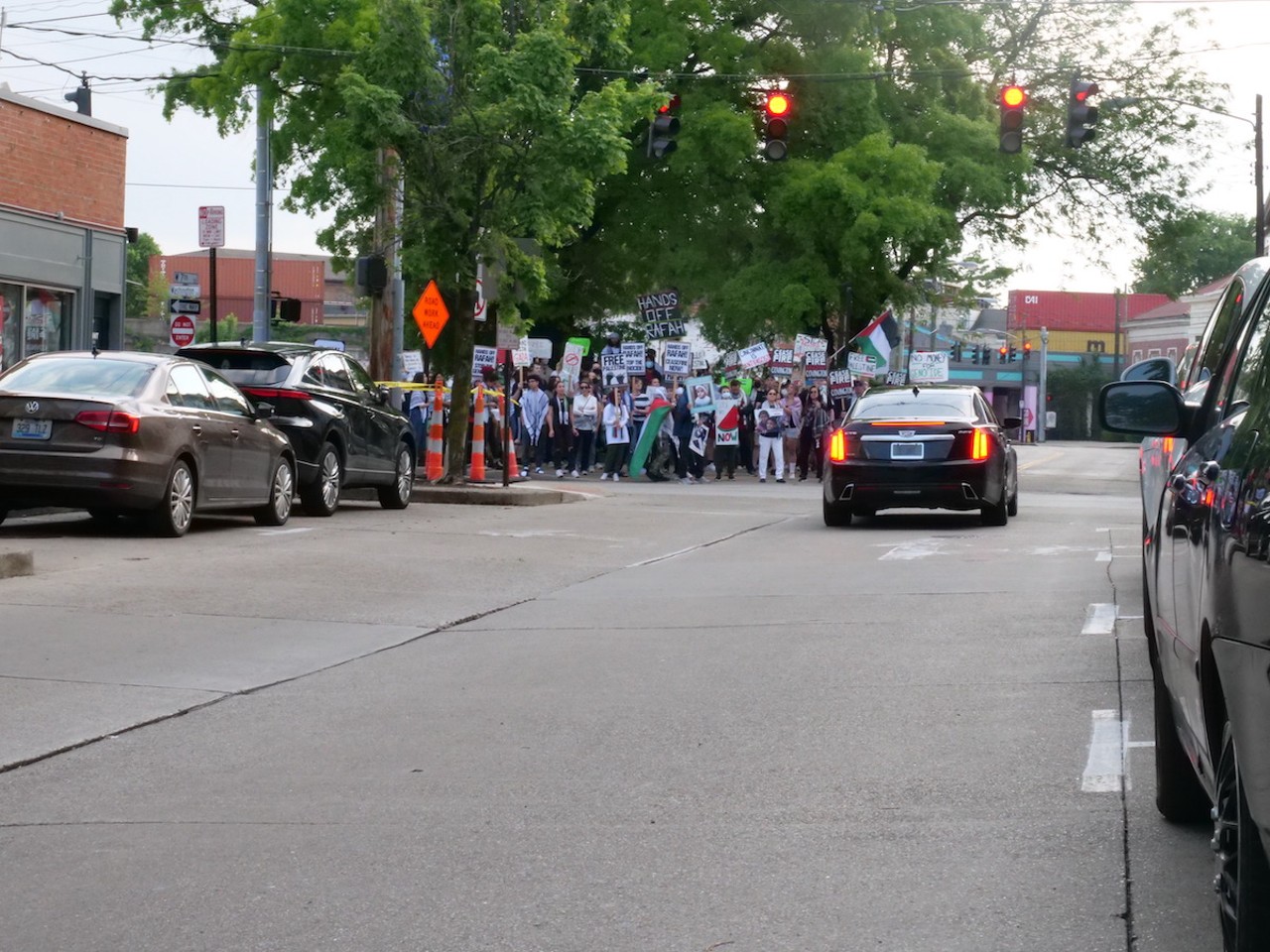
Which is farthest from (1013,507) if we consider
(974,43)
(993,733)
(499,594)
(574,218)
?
(974,43)

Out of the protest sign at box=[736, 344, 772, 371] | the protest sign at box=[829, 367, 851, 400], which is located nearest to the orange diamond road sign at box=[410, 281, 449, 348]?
the protest sign at box=[736, 344, 772, 371]

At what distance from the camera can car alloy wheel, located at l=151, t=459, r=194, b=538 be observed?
16156mm

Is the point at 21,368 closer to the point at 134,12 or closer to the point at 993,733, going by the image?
the point at 993,733

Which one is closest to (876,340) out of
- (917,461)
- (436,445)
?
(436,445)

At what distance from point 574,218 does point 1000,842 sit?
2077 cm

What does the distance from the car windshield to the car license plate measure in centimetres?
849

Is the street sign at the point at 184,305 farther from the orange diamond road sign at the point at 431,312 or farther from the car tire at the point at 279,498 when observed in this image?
the car tire at the point at 279,498

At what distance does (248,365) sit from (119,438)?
414 centimetres

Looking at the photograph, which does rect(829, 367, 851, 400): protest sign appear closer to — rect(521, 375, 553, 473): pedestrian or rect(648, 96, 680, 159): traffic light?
rect(521, 375, 553, 473): pedestrian

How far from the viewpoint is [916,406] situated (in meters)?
20.5

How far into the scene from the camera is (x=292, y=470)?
19.0 metres

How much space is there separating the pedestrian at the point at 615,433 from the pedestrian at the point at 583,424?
Result: 13.7 inches

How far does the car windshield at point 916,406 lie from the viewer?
66.7 ft

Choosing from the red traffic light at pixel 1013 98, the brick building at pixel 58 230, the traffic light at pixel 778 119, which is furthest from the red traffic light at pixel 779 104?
the brick building at pixel 58 230
